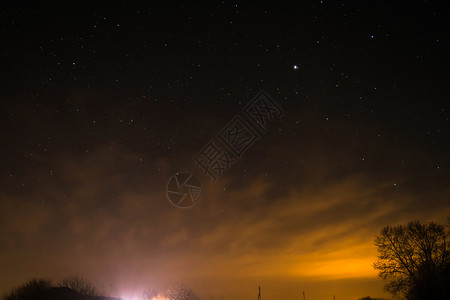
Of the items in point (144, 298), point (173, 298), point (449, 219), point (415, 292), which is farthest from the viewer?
point (144, 298)

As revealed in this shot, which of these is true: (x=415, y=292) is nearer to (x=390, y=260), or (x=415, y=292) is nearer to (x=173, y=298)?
(x=390, y=260)

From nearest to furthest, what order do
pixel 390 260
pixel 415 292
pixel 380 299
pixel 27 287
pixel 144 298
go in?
1. pixel 415 292
2. pixel 390 260
3. pixel 380 299
4. pixel 27 287
5. pixel 144 298

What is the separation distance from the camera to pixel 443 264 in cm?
3077

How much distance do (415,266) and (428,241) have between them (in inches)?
104

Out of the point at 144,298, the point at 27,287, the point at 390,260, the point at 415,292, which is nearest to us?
the point at 415,292

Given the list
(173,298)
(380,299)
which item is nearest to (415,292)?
(380,299)

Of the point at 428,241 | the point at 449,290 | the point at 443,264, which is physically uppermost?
the point at 428,241

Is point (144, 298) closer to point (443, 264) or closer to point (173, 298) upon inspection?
point (173, 298)

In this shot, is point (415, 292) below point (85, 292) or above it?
below

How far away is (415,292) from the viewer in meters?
30.6

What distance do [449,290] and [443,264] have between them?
2.26 meters

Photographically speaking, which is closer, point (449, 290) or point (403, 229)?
point (449, 290)

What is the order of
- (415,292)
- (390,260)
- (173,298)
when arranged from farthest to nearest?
(173,298)
(390,260)
(415,292)

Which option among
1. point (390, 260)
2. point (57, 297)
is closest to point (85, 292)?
point (57, 297)
